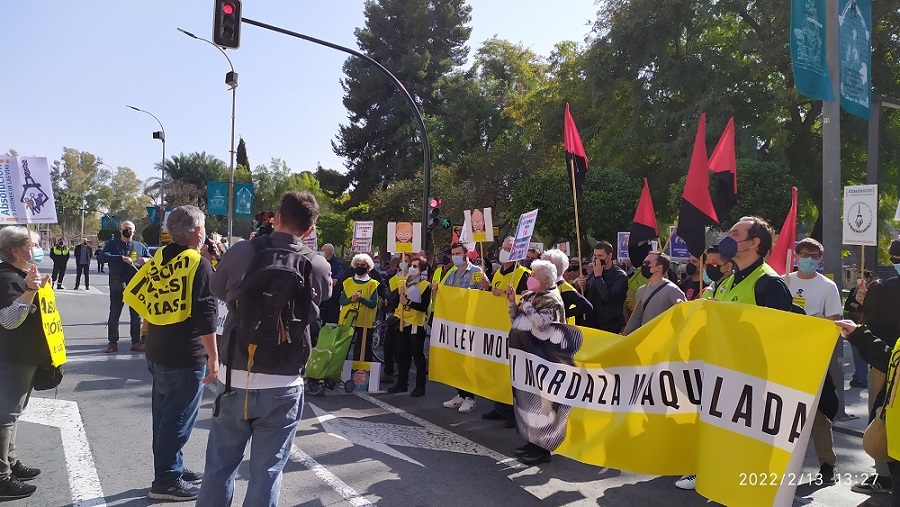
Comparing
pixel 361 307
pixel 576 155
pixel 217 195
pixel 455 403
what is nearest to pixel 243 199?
pixel 217 195

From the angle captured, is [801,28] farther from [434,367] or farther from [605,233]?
[605,233]

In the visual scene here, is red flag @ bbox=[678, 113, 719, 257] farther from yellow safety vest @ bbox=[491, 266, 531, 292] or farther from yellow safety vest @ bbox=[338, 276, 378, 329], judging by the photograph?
yellow safety vest @ bbox=[338, 276, 378, 329]

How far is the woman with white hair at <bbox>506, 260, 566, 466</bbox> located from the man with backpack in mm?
2497

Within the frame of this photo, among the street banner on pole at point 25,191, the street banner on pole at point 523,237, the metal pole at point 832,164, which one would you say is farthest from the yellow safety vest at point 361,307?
the metal pole at point 832,164

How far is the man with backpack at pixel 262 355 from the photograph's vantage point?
3.32 m

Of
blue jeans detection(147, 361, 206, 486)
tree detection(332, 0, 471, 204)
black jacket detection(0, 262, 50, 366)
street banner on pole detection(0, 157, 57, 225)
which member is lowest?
blue jeans detection(147, 361, 206, 486)

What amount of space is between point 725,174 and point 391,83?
44.2 m

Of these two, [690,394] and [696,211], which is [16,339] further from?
[696,211]

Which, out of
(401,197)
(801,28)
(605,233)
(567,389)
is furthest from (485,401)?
(401,197)

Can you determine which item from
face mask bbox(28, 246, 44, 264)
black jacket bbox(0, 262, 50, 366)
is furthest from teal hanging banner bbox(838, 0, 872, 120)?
black jacket bbox(0, 262, 50, 366)

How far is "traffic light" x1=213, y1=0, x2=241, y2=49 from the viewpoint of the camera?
1239 cm

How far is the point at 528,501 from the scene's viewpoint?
4.84 metres

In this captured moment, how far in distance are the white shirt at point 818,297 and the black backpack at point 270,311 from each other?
559 centimetres

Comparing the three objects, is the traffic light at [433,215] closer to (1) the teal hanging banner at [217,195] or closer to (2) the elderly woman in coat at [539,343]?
(2) the elderly woman in coat at [539,343]
